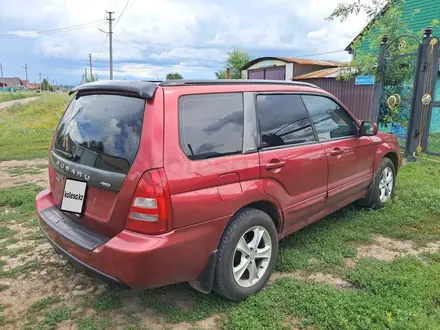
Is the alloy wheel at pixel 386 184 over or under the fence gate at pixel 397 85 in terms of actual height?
under

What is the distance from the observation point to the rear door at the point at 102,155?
2.24 m

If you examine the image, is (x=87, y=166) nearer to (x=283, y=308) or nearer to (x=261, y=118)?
(x=261, y=118)

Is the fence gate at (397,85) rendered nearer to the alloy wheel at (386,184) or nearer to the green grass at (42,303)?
the alloy wheel at (386,184)

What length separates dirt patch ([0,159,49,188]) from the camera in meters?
6.07

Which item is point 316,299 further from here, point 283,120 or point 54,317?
point 54,317

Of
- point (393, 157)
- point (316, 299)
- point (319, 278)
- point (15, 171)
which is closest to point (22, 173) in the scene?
point (15, 171)

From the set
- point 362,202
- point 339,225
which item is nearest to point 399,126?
point 362,202

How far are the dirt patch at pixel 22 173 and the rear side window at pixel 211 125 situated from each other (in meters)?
4.31

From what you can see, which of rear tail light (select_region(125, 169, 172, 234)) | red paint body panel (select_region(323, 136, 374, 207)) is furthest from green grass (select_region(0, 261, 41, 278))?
red paint body panel (select_region(323, 136, 374, 207))

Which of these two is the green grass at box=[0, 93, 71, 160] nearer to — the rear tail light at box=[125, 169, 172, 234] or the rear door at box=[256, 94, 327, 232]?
the rear door at box=[256, 94, 327, 232]

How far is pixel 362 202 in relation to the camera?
4.50m

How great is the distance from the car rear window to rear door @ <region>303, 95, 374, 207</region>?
6.04 feet

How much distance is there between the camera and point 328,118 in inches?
146

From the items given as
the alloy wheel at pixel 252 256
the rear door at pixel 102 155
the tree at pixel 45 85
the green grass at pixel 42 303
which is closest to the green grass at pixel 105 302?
the green grass at pixel 42 303
